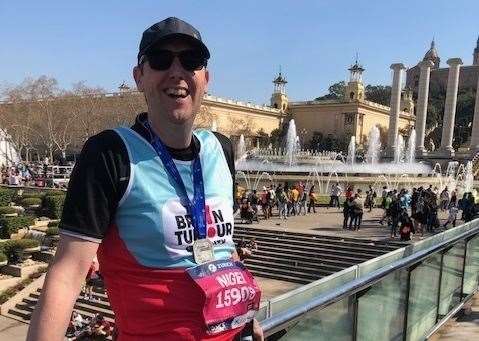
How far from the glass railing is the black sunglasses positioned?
3.71 ft

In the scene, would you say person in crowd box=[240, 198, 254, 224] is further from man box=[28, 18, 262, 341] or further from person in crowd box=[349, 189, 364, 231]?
man box=[28, 18, 262, 341]

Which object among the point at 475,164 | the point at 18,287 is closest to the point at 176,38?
the point at 18,287

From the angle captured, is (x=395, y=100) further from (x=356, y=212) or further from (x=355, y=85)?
(x=356, y=212)

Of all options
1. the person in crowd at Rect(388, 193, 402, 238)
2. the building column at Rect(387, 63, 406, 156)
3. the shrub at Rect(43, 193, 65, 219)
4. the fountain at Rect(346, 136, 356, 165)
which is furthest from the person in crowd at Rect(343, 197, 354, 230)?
the building column at Rect(387, 63, 406, 156)

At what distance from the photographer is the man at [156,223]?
4.69 ft

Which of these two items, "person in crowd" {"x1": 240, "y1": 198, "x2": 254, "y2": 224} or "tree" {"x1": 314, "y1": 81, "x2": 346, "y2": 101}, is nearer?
"person in crowd" {"x1": 240, "y1": 198, "x2": 254, "y2": 224}

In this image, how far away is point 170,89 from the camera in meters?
1.66

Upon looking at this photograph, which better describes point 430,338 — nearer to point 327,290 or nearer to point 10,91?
point 327,290

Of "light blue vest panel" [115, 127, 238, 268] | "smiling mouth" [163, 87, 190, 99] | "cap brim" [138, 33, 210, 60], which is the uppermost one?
"cap brim" [138, 33, 210, 60]

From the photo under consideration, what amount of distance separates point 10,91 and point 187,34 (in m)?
52.9

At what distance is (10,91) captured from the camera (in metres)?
49.3

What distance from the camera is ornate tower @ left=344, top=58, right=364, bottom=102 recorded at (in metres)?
88.4

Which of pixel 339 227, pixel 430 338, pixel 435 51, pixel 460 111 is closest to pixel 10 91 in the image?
pixel 339 227

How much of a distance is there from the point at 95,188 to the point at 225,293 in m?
0.52
